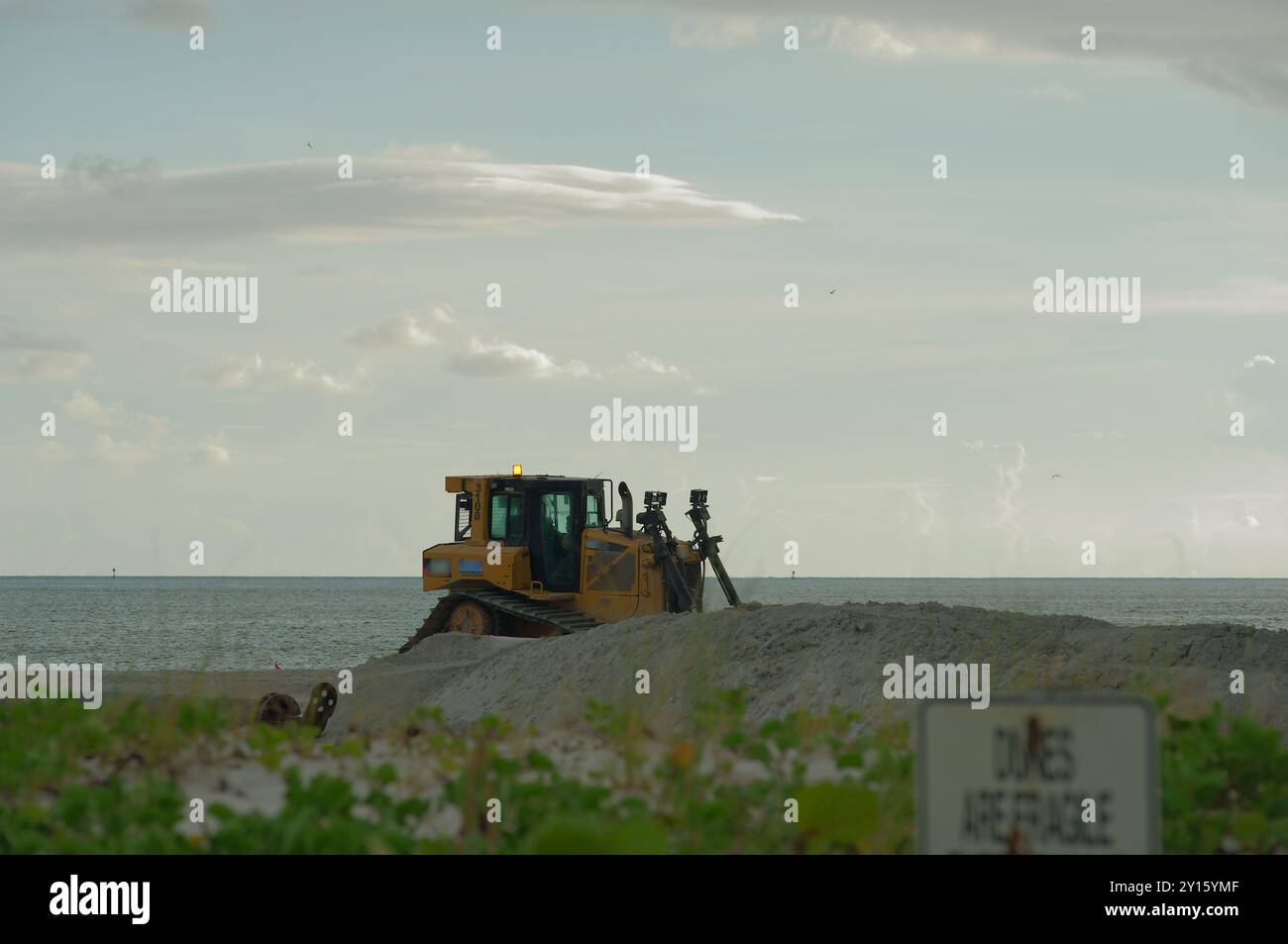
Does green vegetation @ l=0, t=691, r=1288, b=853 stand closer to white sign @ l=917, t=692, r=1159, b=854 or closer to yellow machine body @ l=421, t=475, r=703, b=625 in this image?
white sign @ l=917, t=692, r=1159, b=854

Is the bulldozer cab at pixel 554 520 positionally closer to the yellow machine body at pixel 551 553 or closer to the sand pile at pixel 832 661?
the yellow machine body at pixel 551 553

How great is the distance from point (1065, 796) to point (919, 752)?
1.26ft

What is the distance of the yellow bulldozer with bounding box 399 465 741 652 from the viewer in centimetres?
2352

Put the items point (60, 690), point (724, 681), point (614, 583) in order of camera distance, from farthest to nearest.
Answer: point (614, 583) → point (724, 681) → point (60, 690)

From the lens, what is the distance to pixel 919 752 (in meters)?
3.74

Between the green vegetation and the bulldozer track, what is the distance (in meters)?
16.1

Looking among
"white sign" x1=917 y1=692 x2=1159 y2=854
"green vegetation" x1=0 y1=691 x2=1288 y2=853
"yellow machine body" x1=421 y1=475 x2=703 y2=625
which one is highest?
"yellow machine body" x1=421 y1=475 x2=703 y2=625

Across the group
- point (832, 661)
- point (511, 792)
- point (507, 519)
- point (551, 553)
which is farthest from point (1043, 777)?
point (507, 519)

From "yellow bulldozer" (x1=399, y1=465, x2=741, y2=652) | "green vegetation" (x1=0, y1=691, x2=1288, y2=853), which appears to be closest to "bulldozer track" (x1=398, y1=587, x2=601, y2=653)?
"yellow bulldozer" (x1=399, y1=465, x2=741, y2=652)

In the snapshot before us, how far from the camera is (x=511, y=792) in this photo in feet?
17.3

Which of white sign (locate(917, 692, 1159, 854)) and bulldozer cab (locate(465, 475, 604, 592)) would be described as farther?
bulldozer cab (locate(465, 475, 604, 592))
